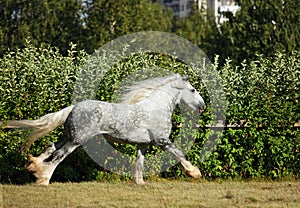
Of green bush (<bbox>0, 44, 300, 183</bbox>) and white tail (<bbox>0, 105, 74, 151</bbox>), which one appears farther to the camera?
green bush (<bbox>0, 44, 300, 183</bbox>)

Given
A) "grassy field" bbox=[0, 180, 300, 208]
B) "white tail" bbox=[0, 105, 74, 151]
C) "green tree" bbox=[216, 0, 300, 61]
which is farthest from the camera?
"green tree" bbox=[216, 0, 300, 61]

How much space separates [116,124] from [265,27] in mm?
19102

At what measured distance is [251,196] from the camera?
759cm

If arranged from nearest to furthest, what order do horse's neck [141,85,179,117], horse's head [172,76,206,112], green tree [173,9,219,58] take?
horse's neck [141,85,179,117] < horse's head [172,76,206,112] < green tree [173,9,219,58]

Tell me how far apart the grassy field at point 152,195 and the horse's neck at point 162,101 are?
1144 millimetres

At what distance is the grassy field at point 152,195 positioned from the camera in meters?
6.93

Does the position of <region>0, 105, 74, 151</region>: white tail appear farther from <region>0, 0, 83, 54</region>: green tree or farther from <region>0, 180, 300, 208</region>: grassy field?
<region>0, 0, 83, 54</region>: green tree

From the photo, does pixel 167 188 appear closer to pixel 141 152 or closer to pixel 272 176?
pixel 141 152

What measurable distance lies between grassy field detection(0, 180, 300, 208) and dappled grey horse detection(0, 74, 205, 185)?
344 mm

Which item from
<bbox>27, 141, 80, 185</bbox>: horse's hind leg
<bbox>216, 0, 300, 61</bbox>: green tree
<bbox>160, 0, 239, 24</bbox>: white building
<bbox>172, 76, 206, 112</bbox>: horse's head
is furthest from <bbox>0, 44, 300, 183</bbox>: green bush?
<bbox>160, 0, 239, 24</bbox>: white building

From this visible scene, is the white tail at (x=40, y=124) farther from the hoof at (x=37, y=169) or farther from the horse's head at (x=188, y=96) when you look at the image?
the horse's head at (x=188, y=96)

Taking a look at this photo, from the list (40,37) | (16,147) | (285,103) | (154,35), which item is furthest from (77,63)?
(154,35)

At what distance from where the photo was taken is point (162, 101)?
27.4ft

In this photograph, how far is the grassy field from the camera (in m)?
6.93
